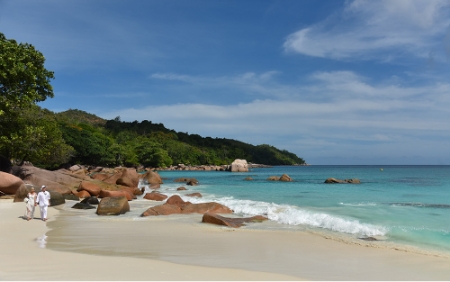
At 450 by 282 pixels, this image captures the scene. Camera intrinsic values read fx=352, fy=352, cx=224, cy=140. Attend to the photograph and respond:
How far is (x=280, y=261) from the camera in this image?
7379mm

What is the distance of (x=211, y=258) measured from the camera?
7.49m

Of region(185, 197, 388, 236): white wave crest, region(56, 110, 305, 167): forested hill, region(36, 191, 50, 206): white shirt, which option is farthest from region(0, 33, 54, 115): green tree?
region(56, 110, 305, 167): forested hill

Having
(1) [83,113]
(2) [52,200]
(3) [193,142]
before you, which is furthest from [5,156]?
(1) [83,113]

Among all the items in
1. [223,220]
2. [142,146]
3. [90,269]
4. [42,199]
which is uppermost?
[142,146]

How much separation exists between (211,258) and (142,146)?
259ft

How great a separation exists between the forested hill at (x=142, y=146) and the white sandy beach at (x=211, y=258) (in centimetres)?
4907

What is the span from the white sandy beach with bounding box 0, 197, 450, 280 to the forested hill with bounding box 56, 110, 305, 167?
49.1 meters

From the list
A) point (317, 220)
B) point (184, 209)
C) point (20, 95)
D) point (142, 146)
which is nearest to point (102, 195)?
point (20, 95)

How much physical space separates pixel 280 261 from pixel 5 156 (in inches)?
910

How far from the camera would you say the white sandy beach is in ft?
19.9

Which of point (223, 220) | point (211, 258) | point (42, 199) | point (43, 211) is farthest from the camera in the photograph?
point (43, 211)

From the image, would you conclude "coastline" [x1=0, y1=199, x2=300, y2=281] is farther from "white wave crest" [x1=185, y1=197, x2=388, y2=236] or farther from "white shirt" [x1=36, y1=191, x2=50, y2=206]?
"white wave crest" [x1=185, y1=197, x2=388, y2=236]

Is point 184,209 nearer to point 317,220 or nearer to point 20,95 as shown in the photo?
point 317,220

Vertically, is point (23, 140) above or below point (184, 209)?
above
